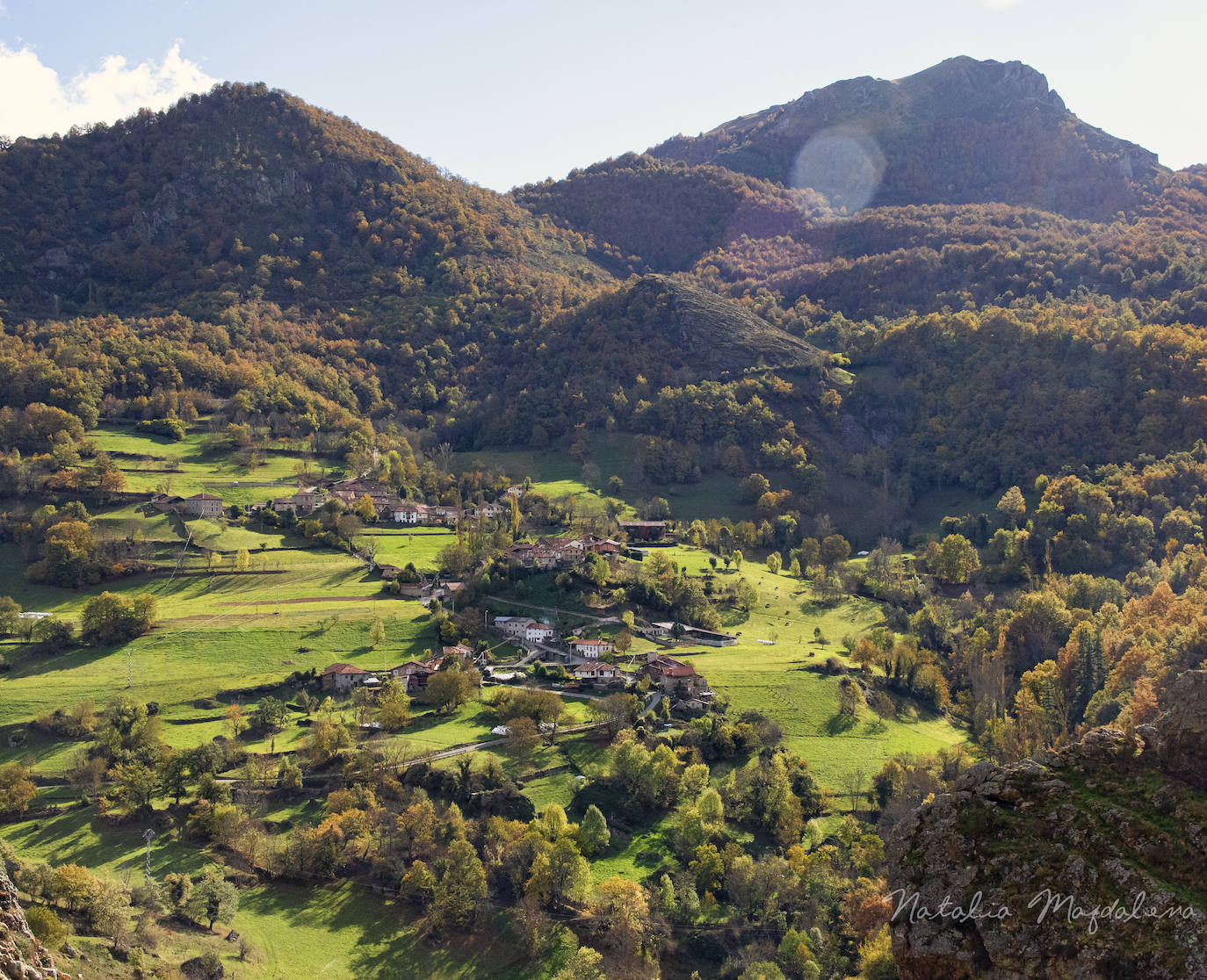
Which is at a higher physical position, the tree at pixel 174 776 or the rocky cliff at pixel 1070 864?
the rocky cliff at pixel 1070 864

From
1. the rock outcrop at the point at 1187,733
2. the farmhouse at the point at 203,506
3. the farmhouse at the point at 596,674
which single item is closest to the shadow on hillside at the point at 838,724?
the farmhouse at the point at 596,674

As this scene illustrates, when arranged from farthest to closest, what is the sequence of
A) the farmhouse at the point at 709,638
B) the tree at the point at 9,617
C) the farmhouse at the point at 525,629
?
the farmhouse at the point at 709,638
the farmhouse at the point at 525,629
the tree at the point at 9,617

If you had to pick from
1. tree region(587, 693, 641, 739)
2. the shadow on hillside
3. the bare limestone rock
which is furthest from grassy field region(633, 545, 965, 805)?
the bare limestone rock

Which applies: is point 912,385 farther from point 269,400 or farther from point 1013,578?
point 269,400

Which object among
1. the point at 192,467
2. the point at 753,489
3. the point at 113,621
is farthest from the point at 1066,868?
the point at 753,489

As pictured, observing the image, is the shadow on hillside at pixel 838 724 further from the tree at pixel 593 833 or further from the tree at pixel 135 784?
the tree at pixel 135 784

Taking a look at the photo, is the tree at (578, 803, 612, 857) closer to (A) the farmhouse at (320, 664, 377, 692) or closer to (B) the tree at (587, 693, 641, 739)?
(B) the tree at (587, 693, 641, 739)
